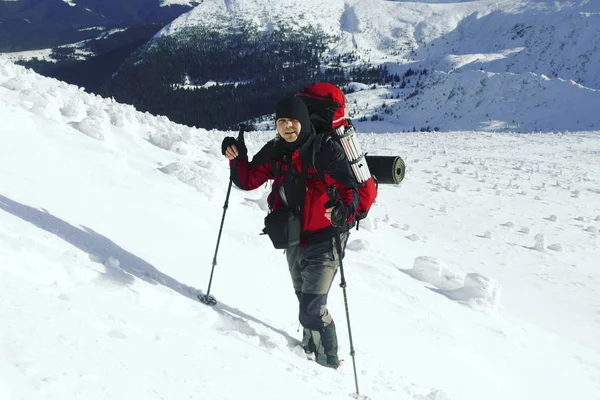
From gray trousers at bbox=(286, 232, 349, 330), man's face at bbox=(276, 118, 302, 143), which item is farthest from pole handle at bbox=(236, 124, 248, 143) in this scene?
gray trousers at bbox=(286, 232, 349, 330)

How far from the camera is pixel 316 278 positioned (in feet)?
13.5

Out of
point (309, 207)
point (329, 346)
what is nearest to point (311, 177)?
point (309, 207)

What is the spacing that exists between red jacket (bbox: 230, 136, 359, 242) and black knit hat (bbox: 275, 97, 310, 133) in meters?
0.16

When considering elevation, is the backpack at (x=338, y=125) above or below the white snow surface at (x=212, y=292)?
above

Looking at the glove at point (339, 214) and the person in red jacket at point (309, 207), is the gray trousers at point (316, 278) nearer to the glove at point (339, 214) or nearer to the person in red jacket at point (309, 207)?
the person in red jacket at point (309, 207)

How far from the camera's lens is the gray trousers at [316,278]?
412 centimetres

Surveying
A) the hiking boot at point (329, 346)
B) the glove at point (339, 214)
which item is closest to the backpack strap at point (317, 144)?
the glove at point (339, 214)

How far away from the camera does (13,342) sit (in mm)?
2340

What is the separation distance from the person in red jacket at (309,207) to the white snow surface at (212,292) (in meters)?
0.34

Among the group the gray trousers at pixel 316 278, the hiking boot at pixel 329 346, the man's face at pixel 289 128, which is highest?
the man's face at pixel 289 128

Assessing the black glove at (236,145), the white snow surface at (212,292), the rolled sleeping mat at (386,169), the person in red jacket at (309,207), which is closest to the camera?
the white snow surface at (212,292)

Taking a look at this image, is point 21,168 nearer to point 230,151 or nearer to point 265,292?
point 230,151

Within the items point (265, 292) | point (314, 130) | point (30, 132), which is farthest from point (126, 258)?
point (30, 132)

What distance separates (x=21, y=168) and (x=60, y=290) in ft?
9.93
